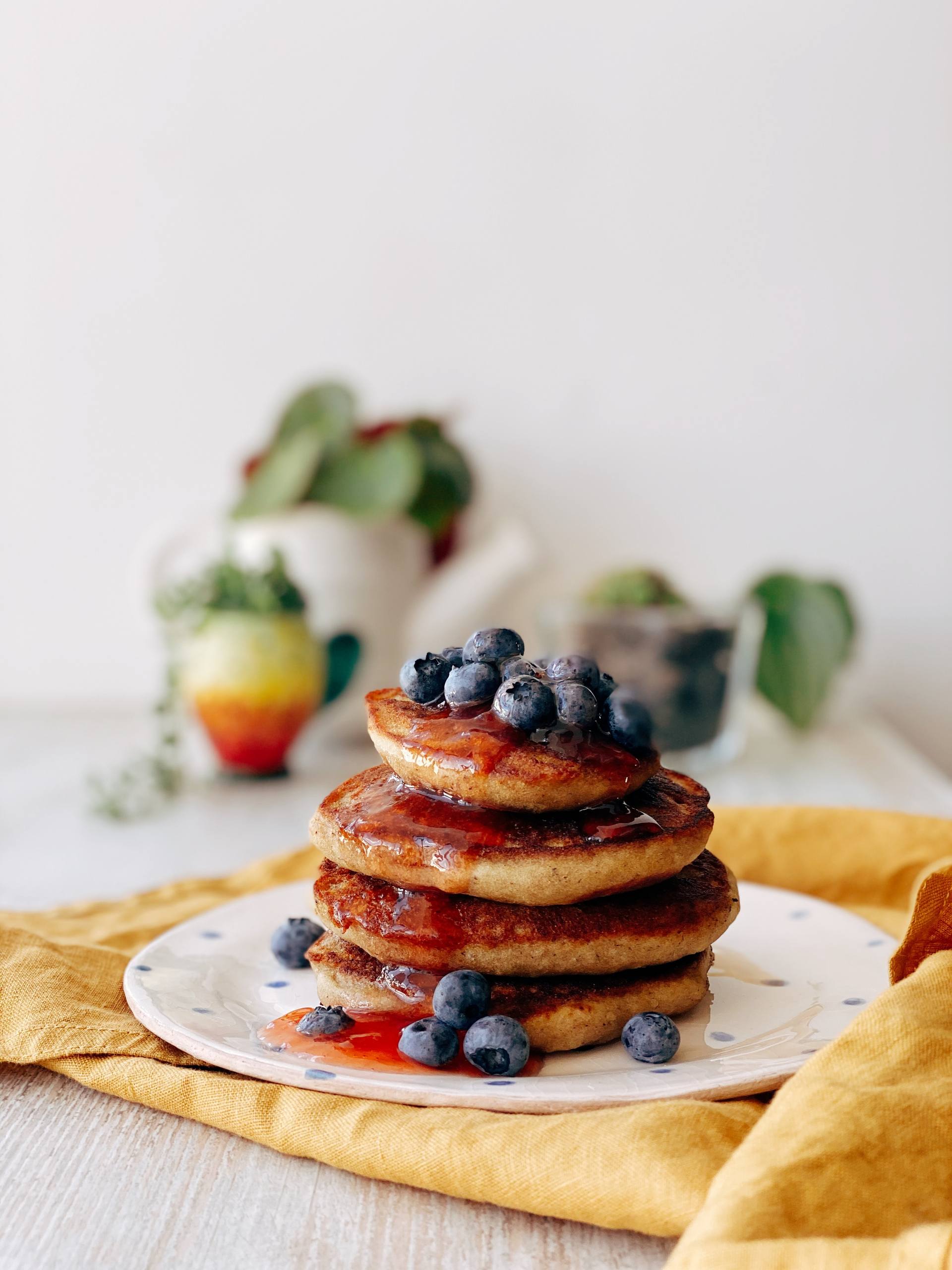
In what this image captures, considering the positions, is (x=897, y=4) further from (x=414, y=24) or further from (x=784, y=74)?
(x=414, y=24)

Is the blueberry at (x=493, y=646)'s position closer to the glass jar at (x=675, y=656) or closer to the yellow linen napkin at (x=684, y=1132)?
the yellow linen napkin at (x=684, y=1132)

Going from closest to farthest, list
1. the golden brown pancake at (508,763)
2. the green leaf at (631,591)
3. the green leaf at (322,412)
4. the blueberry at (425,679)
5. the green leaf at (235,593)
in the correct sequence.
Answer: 1. the golden brown pancake at (508,763)
2. the blueberry at (425,679)
3. the green leaf at (235,593)
4. the green leaf at (631,591)
5. the green leaf at (322,412)

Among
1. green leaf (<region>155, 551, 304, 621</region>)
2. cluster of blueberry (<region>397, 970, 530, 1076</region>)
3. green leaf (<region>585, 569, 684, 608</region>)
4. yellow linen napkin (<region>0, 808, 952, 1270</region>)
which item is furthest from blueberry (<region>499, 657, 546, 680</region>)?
green leaf (<region>585, 569, 684, 608</region>)

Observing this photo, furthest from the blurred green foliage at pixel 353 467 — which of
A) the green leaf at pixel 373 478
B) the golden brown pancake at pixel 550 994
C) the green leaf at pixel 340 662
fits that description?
the golden brown pancake at pixel 550 994

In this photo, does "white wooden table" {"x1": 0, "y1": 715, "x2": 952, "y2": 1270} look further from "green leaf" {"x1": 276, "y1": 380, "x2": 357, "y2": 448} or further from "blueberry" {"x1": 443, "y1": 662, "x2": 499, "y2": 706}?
"green leaf" {"x1": 276, "y1": 380, "x2": 357, "y2": 448}

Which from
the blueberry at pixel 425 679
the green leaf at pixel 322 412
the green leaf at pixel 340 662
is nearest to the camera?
the blueberry at pixel 425 679

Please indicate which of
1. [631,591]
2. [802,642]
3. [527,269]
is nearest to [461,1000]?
[631,591]
